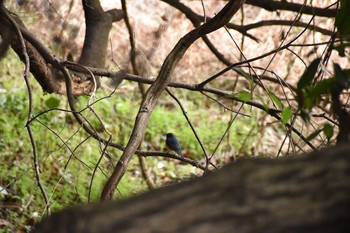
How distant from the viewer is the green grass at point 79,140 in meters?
5.73

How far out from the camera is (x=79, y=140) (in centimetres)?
662

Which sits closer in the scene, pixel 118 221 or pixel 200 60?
pixel 118 221

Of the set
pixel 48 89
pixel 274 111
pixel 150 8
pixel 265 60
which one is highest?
pixel 150 8

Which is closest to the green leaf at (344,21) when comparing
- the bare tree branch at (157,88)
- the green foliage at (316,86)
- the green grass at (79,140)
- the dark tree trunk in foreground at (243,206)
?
the green foliage at (316,86)

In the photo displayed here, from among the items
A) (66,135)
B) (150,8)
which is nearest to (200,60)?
(150,8)

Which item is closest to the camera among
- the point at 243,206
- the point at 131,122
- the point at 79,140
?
the point at 243,206

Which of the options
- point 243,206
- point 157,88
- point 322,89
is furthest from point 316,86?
point 157,88

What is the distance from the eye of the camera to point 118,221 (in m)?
1.11

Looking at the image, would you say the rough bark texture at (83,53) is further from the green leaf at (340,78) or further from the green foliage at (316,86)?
the green leaf at (340,78)

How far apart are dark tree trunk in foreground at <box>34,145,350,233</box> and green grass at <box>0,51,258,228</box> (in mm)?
4040

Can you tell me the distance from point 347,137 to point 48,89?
210 centimetres

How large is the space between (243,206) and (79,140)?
5.60 meters

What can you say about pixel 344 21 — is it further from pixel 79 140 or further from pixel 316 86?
pixel 79 140

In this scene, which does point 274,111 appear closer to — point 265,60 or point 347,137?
point 347,137
